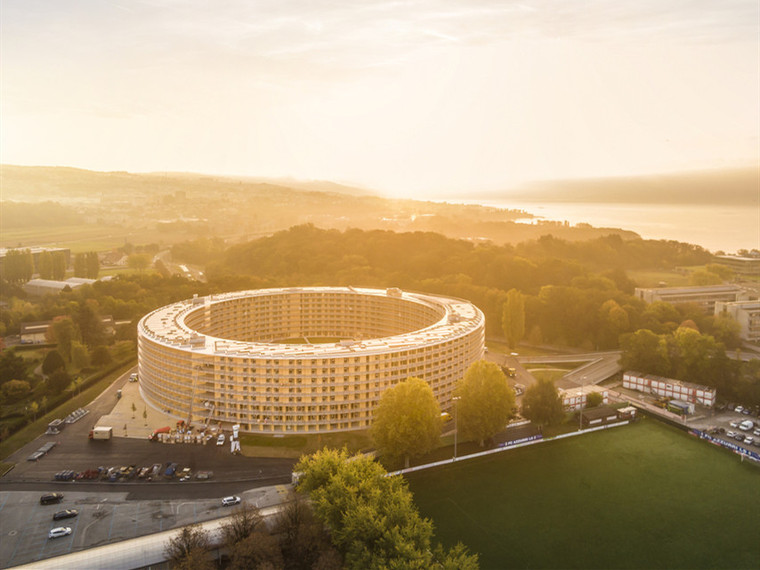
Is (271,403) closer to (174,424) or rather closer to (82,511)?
(174,424)

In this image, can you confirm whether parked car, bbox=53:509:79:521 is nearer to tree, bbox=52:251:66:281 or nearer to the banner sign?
the banner sign

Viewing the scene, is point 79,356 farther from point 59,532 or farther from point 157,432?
point 59,532

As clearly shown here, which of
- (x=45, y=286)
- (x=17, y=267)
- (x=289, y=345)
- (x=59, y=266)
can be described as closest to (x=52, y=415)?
(x=289, y=345)

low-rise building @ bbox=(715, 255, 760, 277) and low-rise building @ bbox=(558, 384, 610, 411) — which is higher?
low-rise building @ bbox=(715, 255, 760, 277)

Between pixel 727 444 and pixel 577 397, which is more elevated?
pixel 577 397

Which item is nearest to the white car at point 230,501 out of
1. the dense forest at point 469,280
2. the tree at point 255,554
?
the tree at point 255,554

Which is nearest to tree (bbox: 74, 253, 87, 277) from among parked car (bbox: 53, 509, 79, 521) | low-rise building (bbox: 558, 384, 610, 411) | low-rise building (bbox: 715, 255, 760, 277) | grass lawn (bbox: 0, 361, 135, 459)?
grass lawn (bbox: 0, 361, 135, 459)

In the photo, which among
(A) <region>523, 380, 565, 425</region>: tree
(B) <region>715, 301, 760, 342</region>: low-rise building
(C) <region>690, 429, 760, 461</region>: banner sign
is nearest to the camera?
(C) <region>690, 429, 760, 461</region>: banner sign
